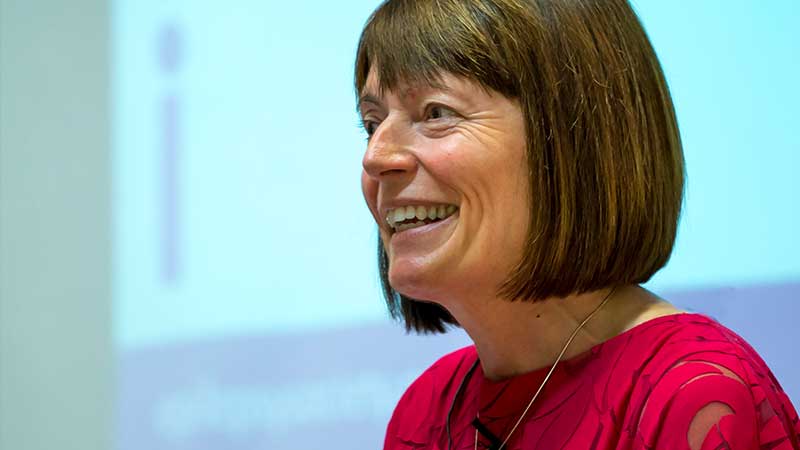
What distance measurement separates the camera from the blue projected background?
7.97 feet

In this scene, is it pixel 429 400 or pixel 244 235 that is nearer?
pixel 429 400

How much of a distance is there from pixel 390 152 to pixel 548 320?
301 mm

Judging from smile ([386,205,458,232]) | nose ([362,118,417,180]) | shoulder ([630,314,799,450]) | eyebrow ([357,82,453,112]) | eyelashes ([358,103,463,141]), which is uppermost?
eyebrow ([357,82,453,112])

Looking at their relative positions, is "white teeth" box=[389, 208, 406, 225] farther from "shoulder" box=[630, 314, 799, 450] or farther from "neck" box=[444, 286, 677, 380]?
"shoulder" box=[630, 314, 799, 450]

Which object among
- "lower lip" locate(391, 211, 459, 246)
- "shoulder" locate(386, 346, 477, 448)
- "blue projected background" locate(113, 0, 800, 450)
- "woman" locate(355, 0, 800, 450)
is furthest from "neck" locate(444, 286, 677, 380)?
"blue projected background" locate(113, 0, 800, 450)

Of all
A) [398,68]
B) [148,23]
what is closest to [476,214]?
[398,68]

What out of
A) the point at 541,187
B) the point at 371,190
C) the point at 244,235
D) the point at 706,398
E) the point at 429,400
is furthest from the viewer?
the point at 244,235

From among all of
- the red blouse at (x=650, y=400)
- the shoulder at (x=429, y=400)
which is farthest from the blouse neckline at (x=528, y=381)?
A: the shoulder at (x=429, y=400)

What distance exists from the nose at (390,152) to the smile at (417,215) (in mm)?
48

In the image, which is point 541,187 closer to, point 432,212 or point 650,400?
point 432,212

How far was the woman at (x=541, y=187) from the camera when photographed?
1.33m

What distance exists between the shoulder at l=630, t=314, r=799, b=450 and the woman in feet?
0.09

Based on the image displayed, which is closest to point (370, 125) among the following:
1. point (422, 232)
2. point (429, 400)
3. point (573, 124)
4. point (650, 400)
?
point (422, 232)

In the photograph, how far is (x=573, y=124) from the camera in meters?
1.33
